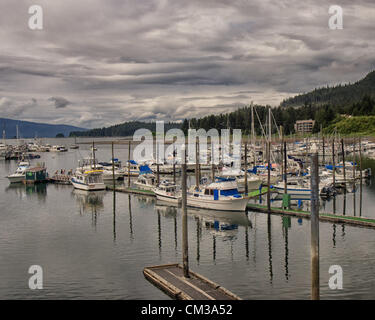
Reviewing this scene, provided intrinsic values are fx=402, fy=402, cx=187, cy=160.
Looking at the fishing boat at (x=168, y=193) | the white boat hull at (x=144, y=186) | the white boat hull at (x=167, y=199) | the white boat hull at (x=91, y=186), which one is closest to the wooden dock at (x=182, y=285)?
the white boat hull at (x=167, y=199)

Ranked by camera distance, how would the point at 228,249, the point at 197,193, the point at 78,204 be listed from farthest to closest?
the point at 78,204, the point at 197,193, the point at 228,249

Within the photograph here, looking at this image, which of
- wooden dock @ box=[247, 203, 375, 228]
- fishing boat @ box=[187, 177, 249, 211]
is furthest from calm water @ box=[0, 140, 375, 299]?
fishing boat @ box=[187, 177, 249, 211]

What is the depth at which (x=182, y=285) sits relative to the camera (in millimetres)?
24234

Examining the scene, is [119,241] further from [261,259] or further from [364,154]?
[364,154]

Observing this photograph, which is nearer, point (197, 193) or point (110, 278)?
point (110, 278)

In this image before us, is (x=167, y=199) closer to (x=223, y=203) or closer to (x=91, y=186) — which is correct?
(x=223, y=203)

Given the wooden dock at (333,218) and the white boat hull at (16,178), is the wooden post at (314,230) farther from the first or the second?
the white boat hull at (16,178)

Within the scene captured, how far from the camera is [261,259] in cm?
3234

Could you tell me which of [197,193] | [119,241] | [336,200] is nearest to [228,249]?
[119,241]

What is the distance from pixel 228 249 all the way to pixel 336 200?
2737 cm

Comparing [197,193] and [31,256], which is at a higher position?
[197,193]

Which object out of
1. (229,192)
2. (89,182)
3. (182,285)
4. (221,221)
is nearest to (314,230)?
(182,285)

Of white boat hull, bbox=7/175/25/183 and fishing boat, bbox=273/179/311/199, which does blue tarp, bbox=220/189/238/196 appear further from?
white boat hull, bbox=7/175/25/183
